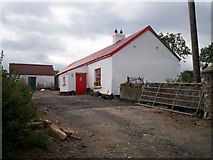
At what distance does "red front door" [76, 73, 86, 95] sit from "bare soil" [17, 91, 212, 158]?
456 inches

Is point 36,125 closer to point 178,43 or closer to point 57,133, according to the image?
point 57,133

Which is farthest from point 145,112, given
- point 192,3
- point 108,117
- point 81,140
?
point 192,3

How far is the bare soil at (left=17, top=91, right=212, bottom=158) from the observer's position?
15.7 feet

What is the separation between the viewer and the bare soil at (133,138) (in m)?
4.79

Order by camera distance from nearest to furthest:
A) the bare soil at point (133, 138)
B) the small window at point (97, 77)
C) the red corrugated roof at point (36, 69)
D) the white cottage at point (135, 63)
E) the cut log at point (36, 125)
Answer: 1. the bare soil at point (133, 138)
2. the cut log at point (36, 125)
3. the white cottage at point (135, 63)
4. the small window at point (97, 77)
5. the red corrugated roof at point (36, 69)

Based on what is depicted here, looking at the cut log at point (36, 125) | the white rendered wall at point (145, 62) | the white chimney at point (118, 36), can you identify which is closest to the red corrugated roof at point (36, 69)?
the white chimney at point (118, 36)

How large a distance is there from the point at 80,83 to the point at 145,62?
21.3 ft

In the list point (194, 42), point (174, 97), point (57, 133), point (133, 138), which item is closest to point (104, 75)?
point (174, 97)

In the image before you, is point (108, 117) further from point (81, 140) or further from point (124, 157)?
point (124, 157)

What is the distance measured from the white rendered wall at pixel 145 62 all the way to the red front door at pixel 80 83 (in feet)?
17.3

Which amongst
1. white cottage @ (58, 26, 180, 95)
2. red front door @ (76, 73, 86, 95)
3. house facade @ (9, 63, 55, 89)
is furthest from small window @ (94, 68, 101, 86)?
house facade @ (9, 63, 55, 89)

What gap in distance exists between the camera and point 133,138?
5930mm

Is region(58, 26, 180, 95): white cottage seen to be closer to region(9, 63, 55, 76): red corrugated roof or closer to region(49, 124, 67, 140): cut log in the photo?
region(49, 124, 67, 140): cut log

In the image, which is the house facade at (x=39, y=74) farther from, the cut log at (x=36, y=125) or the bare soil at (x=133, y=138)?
the cut log at (x=36, y=125)
